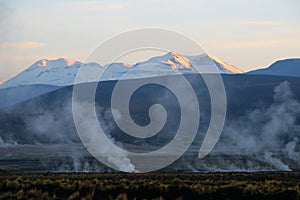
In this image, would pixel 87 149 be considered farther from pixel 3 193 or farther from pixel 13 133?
pixel 3 193

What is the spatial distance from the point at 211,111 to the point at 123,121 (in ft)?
69.6

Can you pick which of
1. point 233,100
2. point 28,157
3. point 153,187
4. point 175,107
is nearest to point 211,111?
point 175,107

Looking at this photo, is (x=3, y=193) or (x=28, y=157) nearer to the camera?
(x=3, y=193)

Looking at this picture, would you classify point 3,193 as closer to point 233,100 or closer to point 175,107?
point 175,107

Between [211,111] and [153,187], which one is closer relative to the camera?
[153,187]

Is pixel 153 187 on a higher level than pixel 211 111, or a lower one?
higher

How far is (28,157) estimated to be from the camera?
89.2 m

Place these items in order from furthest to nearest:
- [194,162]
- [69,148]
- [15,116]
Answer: [15,116] < [69,148] < [194,162]

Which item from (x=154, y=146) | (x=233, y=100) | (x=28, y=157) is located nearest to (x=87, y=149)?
(x=28, y=157)

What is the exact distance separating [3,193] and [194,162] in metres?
59.3

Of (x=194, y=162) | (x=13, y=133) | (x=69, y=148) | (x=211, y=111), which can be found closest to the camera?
(x=194, y=162)

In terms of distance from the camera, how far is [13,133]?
12938 centimetres

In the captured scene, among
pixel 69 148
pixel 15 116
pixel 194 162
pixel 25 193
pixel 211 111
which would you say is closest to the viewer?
pixel 25 193

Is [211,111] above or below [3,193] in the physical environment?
below
